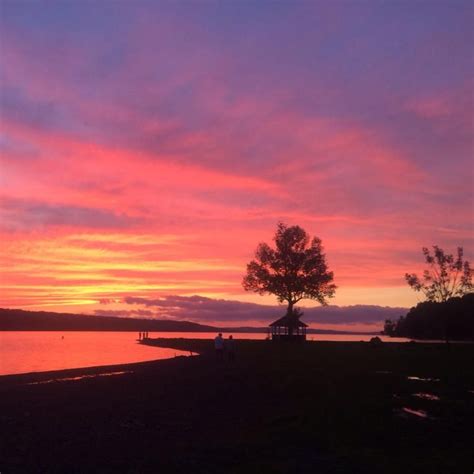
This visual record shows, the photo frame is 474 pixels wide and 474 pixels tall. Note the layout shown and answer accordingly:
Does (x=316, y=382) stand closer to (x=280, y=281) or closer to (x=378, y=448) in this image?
(x=378, y=448)

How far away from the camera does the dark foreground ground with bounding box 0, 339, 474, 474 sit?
1296cm

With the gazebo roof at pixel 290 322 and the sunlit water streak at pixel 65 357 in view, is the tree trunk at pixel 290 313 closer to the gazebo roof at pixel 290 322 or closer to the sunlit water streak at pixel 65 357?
the gazebo roof at pixel 290 322

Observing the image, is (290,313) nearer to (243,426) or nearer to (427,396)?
(427,396)

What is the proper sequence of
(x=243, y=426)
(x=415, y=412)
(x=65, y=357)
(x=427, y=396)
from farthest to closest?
(x=65, y=357), (x=427, y=396), (x=415, y=412), (x=243, y=426)

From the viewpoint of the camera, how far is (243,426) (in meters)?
17.5

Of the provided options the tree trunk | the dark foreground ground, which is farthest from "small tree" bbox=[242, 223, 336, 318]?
the dark foreground ground

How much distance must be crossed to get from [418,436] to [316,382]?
11.7 meters

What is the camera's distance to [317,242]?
269ft

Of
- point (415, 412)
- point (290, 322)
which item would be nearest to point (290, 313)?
point (290, 322)

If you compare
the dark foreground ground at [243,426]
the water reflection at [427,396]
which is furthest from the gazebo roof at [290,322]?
the water reflection at [427,396]

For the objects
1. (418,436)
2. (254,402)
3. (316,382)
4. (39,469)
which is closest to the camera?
(39,469)

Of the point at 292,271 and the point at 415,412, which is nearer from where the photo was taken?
the point at 415,412

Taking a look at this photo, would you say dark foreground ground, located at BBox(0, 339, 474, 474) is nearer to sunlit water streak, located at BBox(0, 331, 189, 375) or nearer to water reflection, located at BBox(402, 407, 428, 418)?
water reflection, located at BBox(402, 407, 428, 418)

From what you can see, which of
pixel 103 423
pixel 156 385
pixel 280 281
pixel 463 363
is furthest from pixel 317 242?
pixel 103 423
